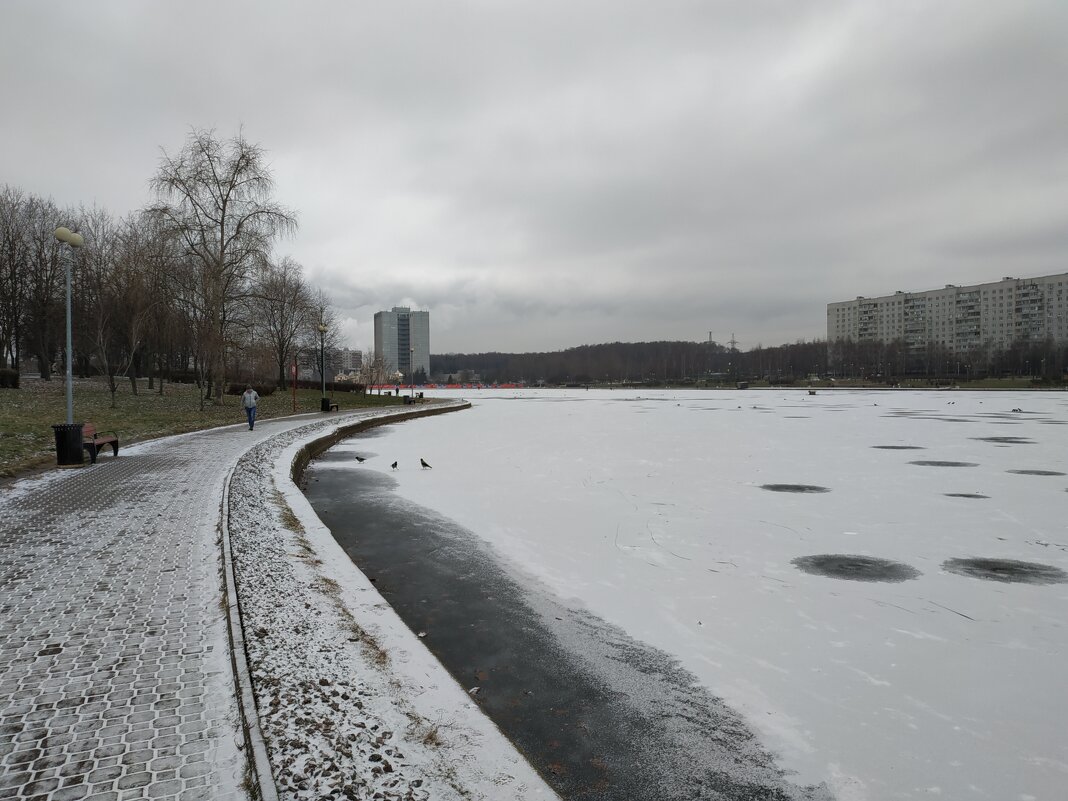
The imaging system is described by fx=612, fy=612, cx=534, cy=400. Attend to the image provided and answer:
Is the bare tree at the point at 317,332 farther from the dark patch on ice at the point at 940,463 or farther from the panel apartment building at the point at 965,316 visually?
the panel apartment building at the point at 965,316

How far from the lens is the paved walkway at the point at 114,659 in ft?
8.97

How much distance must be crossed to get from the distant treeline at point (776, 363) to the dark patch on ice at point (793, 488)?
10062 cm

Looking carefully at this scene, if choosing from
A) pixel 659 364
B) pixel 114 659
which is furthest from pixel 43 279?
pixel 659 364

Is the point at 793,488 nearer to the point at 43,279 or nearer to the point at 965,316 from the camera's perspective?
the point at 43,279

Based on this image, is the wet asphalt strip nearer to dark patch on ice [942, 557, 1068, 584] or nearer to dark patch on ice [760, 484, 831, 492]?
dark patch on ice [942, 557, 1068, 584]

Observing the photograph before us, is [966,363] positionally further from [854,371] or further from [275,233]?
[275,233]

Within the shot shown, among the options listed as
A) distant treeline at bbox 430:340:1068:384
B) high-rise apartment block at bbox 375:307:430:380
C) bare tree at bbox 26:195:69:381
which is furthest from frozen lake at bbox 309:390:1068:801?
high-rise apartment block at bbox 375:307:430:380

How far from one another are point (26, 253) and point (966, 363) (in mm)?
146173

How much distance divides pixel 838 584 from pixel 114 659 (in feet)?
19.5

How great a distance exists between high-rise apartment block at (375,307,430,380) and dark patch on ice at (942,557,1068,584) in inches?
5920

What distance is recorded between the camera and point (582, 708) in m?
3.73

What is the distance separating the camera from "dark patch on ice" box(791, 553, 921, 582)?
6117 millimetres

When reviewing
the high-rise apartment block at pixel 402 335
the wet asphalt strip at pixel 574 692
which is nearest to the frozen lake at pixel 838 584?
the wet asphalt strip at pixel 574 692

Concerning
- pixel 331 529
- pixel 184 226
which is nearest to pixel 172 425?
pixel 184 226
